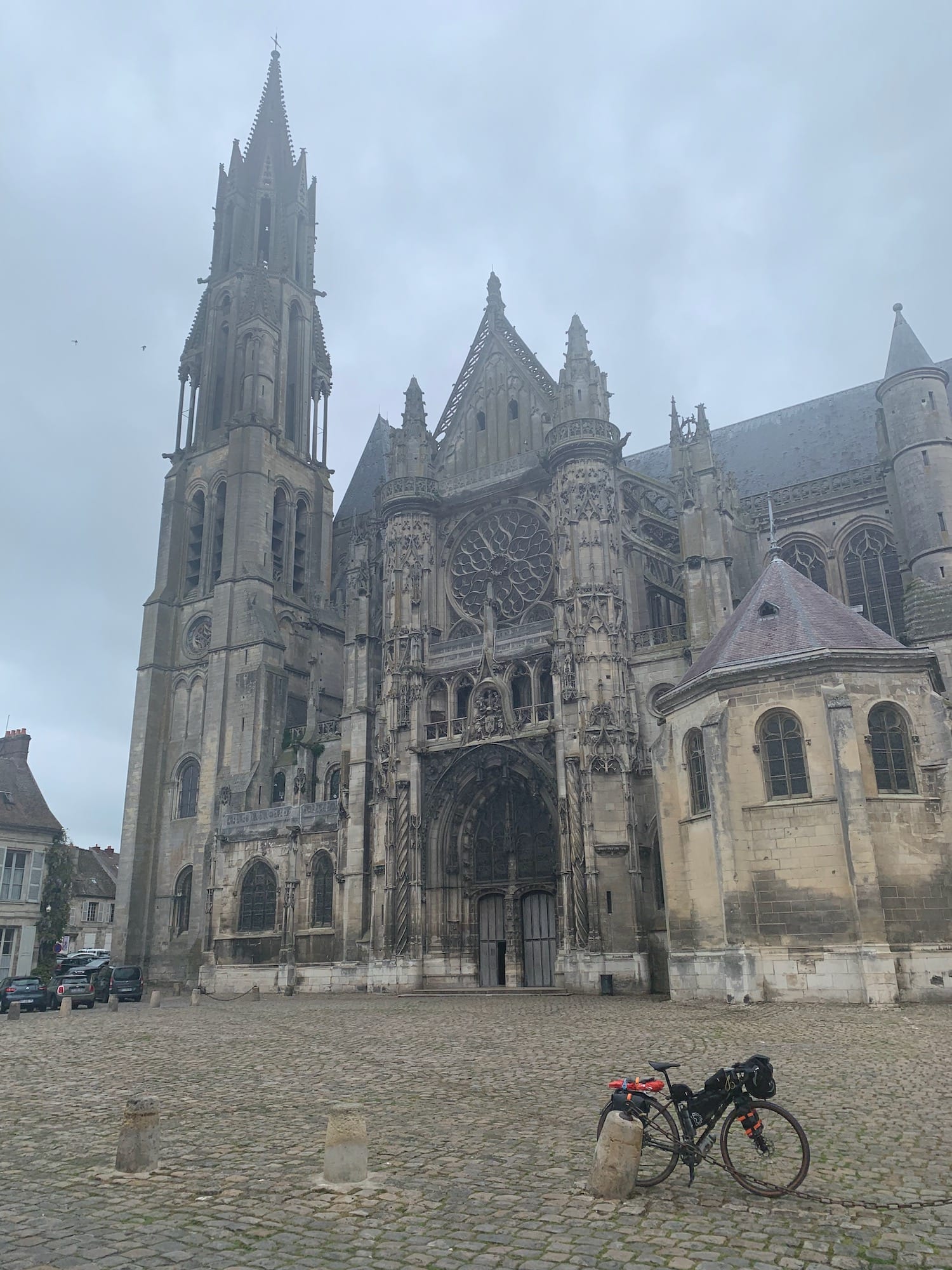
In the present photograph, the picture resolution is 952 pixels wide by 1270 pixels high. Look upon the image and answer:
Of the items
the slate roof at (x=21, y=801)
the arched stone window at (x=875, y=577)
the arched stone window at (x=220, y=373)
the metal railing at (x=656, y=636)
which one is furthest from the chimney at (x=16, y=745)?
the arched stone window at (x=875, y=577)

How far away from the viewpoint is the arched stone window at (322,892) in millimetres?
35219

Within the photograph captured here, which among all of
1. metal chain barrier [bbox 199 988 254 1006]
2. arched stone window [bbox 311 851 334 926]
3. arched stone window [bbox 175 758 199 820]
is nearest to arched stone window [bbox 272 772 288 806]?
arched stone window [bbox 175 758 199 820]

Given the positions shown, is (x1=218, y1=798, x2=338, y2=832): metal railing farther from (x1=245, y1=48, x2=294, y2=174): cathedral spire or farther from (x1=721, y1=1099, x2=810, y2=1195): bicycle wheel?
(x1=245, y1=48, x2=294, y2=174): cathedral spire

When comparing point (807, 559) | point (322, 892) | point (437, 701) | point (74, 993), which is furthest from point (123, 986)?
point (807, 559)

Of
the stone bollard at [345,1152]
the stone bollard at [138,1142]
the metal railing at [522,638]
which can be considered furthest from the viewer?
the metal railing at [522,638]

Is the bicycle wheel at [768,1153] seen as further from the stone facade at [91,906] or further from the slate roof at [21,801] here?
the stone facade at [91,906]

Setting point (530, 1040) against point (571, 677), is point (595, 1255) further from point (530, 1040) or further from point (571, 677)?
point (571, 677)

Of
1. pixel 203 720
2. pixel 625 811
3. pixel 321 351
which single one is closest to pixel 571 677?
pixel 625 811

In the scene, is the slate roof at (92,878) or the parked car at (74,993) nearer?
the parked car at (74,993)

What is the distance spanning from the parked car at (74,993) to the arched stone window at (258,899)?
20.8 feet

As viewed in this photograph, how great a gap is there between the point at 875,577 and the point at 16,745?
114 feet

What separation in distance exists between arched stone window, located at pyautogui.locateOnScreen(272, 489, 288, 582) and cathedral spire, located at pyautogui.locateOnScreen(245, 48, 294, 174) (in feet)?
70.2

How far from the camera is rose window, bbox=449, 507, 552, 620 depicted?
117ft

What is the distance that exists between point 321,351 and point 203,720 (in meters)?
23.8
